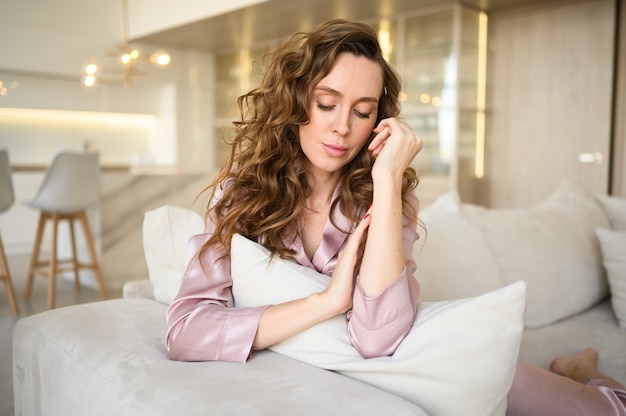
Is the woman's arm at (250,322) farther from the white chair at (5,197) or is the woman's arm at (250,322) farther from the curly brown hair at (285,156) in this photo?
the white chair at (5,197)

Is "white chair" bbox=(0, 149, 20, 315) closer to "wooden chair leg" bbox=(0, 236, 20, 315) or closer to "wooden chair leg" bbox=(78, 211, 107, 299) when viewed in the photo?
"wooden chair leg" bbox=(0, 236, 20, 315)

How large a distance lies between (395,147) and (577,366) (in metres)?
0.91

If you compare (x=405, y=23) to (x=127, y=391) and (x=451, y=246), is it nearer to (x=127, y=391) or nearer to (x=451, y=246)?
(x=451, y=246)

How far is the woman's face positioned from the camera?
3.93 feet

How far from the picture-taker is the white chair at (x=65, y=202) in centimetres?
347

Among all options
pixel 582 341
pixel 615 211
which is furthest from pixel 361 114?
pixel 615 211

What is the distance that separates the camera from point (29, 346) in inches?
47.9

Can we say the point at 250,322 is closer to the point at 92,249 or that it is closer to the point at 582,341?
the point at 582,341

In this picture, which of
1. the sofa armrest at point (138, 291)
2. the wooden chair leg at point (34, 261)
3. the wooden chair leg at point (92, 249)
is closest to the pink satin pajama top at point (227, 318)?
the sofa armrest at point (138, 291)

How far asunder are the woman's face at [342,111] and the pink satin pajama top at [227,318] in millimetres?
261

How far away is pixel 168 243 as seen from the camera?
1.40 meters

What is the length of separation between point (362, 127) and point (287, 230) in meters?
0.28

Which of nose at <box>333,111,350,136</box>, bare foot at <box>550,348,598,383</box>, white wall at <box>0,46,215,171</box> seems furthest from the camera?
white wall at <box>0,46,215,171</box>

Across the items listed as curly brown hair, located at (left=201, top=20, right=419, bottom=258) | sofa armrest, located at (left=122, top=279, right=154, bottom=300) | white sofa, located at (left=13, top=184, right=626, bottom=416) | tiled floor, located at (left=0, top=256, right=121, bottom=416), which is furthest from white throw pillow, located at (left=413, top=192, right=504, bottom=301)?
tiled floor, located at (left=0, top=256, right=121, bottom=416)
